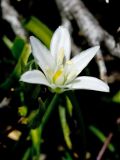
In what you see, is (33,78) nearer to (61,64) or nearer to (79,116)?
(61,64)

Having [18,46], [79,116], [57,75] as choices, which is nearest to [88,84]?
[57,75]

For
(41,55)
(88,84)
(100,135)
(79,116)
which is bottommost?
(100,135)

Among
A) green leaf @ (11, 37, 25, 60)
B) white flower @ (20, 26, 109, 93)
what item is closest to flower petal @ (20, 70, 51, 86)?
white flower @ (20, 26, 109, 93)

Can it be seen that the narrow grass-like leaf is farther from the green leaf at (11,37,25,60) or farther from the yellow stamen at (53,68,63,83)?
the yellow stamen at (53,68,63,83)

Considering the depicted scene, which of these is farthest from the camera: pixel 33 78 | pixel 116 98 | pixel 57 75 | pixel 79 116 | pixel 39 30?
pixel 116 98

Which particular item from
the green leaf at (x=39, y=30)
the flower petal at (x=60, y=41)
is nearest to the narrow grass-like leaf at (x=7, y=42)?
the green leaf at (x=39, y=30)

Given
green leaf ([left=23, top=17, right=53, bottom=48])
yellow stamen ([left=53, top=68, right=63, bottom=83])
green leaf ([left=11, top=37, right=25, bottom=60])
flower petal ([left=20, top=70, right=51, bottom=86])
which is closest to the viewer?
flower petal ([left=20, top=70, right=51, bottom=86])

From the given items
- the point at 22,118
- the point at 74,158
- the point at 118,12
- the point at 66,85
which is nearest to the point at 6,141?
the point at 22,118

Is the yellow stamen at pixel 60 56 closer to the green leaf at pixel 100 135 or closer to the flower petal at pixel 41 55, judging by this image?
the flower petal at pixel 41 55
